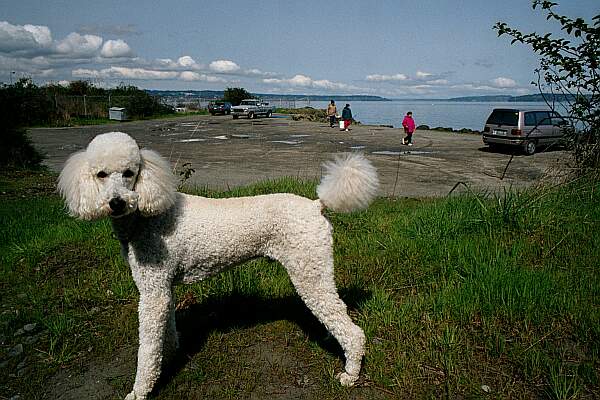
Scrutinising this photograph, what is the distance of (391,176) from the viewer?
529 inches

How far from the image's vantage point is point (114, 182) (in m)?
2.90

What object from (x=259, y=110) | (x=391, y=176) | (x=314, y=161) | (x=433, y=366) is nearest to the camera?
(x=433, y=366)

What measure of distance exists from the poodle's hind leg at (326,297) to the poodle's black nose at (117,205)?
1149mm

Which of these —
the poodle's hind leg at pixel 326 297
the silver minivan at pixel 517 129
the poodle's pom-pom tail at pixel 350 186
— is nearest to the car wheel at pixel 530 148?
the silver minivan at pixel 517 129

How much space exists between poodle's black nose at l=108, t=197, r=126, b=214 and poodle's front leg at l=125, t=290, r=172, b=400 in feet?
2.12

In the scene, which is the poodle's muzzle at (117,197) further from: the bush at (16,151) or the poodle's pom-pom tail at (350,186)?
the bush at (16,151)

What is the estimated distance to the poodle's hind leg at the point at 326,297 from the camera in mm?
3178

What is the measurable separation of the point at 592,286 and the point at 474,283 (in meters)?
1.01

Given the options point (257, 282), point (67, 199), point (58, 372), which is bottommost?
point (58, 372)

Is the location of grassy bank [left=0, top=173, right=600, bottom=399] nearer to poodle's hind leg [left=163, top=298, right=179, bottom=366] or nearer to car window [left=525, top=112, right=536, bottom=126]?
poodle's hind leg [left=163, top=298, right=179, bottom=366]

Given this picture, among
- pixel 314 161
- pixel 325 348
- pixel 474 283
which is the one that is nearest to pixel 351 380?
pixel 325 348

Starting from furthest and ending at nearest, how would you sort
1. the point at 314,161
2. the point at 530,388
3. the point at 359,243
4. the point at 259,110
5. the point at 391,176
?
the point at 259,110
the point at 314,161
the point at 391,176
the point at 359,243
the point at 530,388

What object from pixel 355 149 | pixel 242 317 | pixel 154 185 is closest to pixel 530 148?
pixel 355 149

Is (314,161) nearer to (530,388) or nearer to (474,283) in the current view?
(474,283)
